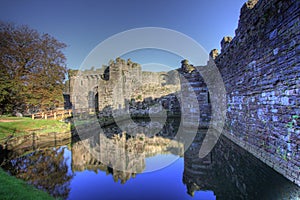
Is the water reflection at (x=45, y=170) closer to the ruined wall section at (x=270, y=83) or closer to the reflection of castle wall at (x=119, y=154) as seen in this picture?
the reflection of castle wall at (x=119, y=154)

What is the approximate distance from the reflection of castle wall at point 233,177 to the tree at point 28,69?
37.3ft

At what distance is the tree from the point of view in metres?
10.5

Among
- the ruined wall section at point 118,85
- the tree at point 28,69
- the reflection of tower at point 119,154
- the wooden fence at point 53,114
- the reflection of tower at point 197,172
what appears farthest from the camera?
the ruined wall section at point 118,85

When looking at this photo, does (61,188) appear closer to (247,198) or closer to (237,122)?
(247,198)

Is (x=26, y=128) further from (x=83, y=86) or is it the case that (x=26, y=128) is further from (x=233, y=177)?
(x=83, y=86)

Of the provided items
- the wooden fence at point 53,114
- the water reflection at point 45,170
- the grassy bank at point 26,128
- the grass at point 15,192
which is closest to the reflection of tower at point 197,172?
the water reflection at point 45,170

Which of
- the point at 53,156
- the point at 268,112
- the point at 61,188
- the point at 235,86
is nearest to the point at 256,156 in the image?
the point at 268,112

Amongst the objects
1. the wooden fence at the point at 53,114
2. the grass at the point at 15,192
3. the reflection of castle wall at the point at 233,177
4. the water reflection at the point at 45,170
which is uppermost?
the wooden fence at the point at 53,114

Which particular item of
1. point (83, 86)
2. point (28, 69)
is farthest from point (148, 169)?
point (83, 86)

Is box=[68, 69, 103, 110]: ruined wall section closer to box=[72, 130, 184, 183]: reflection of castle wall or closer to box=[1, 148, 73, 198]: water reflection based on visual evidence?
box=[72, 130, 184, 183]: reflection of castle wall


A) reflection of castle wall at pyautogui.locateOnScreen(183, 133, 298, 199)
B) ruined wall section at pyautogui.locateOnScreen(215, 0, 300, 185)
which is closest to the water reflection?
reflection of castle wall at pyautogui.locateOnScreen(183, 133, 298, 199)

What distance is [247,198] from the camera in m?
3.20

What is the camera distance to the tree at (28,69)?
10516mm

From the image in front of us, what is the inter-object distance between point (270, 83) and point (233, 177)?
8.45ft
